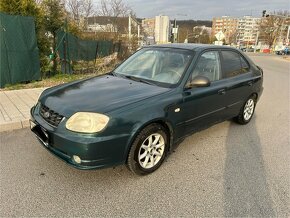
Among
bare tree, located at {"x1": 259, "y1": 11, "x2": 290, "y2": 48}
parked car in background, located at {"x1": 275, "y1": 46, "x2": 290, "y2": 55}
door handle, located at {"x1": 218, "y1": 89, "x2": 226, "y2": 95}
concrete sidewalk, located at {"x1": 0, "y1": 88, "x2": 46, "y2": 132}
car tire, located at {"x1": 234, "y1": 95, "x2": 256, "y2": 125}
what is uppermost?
bare tree, located at {"x1": 259, "y1": 11, "x2": 290, "y2": 48}

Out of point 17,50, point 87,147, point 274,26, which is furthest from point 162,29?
point 274,26

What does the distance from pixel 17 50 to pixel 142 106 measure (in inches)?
235

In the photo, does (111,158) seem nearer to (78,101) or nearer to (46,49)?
(78,101)

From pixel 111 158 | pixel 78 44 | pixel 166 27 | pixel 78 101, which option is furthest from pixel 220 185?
pixel 166 27

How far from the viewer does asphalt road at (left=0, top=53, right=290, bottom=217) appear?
2.65m

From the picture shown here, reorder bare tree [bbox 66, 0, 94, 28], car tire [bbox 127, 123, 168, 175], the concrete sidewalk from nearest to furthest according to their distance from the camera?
car tire [bbox 127, 123, 168, 175] < the concrete sidewalk < bare tree [bbox 66, 0, 94, 28]

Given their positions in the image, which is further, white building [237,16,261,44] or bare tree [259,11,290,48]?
white building [237,16,261,44]

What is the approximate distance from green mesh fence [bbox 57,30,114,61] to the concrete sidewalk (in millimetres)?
2743

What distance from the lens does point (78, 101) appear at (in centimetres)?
303

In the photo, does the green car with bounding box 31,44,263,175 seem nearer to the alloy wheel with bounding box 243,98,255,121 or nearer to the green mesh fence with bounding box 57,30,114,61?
the alloy wheel with bounding box 243,98,255,121

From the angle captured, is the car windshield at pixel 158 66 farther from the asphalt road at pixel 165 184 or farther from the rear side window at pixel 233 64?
the asphalt road at pixel 165 184

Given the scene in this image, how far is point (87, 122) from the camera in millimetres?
2725

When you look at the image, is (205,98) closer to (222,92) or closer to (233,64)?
(222,92)

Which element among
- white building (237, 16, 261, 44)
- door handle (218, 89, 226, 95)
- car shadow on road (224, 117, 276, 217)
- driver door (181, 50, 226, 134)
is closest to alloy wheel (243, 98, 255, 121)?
car shadow on road (224, 117, 276, 217)
